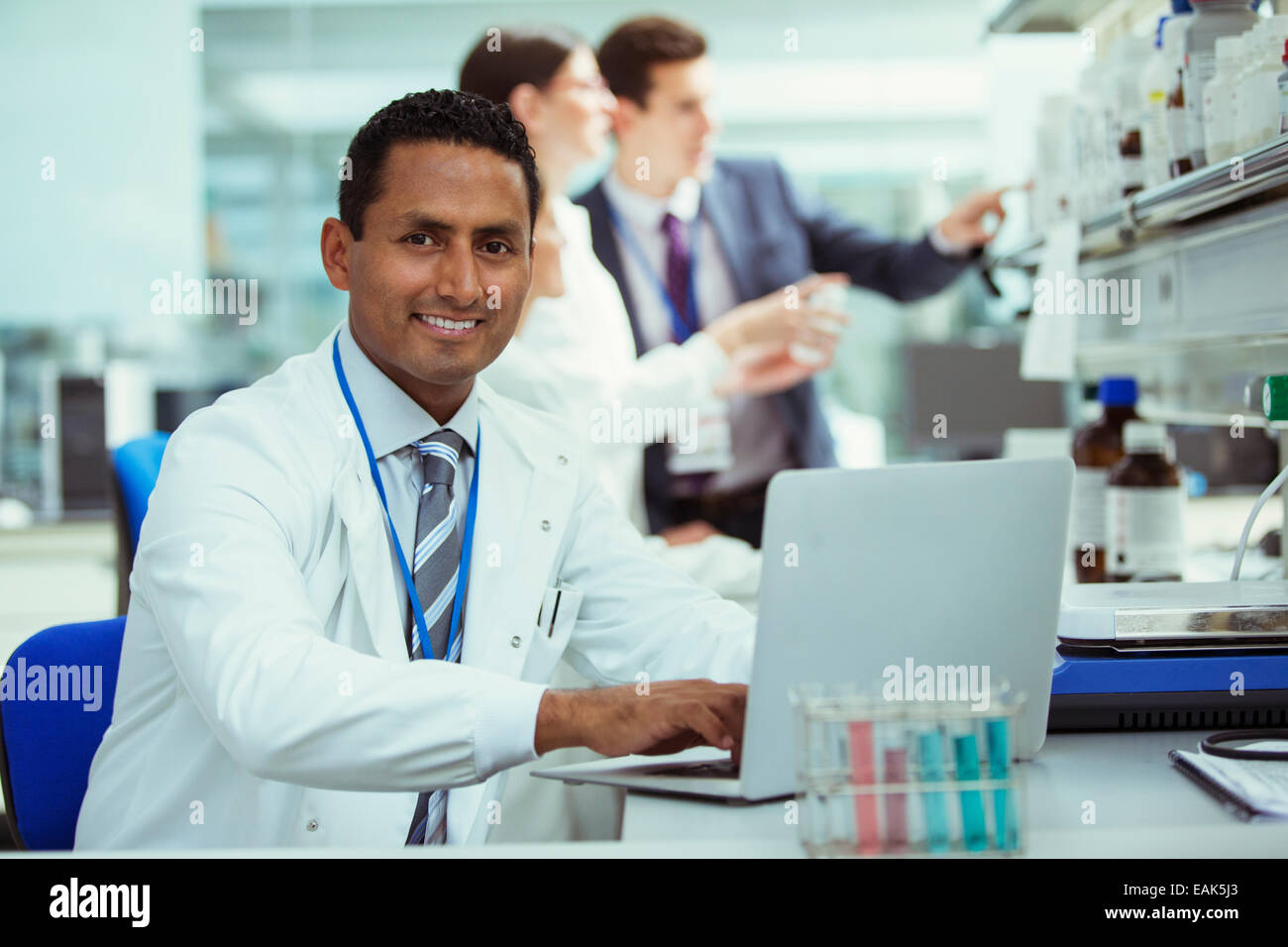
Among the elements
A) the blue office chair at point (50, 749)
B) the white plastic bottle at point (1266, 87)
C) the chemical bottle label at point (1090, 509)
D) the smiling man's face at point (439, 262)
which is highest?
the white plastic bottle at point (1266, 87)

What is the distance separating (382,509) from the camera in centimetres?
116

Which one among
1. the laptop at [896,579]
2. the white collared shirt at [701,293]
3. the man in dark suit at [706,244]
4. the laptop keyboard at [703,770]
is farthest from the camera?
the white collared shirt at [701,293]

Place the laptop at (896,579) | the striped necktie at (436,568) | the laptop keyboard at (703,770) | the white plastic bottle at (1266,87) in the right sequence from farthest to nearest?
the white plastic bottle at (1266,87)
the striped necktie at (436,568)
the laptop keyboard at (703,770)
the laptop at (896,579)

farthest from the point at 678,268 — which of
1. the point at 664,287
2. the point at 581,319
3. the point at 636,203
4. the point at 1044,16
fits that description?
the point at 1044,16

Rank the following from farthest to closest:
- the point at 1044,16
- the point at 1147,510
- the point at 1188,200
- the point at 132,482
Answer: the point at 1044,16 < the point at 132,482 < the point at 1147,510 < the point at 1188,200

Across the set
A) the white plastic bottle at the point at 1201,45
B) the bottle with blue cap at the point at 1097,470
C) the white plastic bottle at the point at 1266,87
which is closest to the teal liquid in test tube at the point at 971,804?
the white plastic bottle at the point at 1266,87

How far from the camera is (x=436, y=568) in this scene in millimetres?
1174

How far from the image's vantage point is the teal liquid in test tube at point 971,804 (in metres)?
0.71

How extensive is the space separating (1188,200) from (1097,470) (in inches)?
21.9

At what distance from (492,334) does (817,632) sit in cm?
56

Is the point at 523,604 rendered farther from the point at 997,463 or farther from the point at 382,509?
the point at 997,463

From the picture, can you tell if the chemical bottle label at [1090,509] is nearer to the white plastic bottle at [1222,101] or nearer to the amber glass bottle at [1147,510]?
the amber glass bottle at [1147,510]

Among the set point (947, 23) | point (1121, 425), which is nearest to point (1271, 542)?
point (1121, 425)

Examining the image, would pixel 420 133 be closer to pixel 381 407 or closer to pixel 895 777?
pixel 381 407
